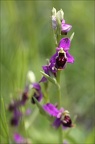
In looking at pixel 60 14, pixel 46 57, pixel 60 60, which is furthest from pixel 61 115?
pixel 46 57

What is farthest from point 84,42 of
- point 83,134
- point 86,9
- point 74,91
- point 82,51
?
point 83,134

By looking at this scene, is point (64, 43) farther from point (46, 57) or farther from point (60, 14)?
point (46, 57)

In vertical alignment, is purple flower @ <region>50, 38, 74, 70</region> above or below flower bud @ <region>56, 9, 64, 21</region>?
below

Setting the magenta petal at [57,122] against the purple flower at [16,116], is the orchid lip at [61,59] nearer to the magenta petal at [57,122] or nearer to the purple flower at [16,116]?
the magenta petal at [57,122]

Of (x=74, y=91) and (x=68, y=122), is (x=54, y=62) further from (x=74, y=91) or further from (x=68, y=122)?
(x=74, y=91)

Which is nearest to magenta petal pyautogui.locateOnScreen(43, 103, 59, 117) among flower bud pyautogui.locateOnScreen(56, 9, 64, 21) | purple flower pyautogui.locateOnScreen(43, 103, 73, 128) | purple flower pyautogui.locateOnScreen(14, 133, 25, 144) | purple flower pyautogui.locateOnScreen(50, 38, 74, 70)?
purple flower pyautogui.locateOnScreen(43, 103, 73, 128)

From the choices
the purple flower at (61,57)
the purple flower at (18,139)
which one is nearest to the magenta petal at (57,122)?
the purple flower at (61,57)

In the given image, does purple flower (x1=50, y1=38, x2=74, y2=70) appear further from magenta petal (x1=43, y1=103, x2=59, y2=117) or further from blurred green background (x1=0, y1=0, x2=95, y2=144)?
blurred green background (x1=0, y1=0, x2=95, y2=144)
